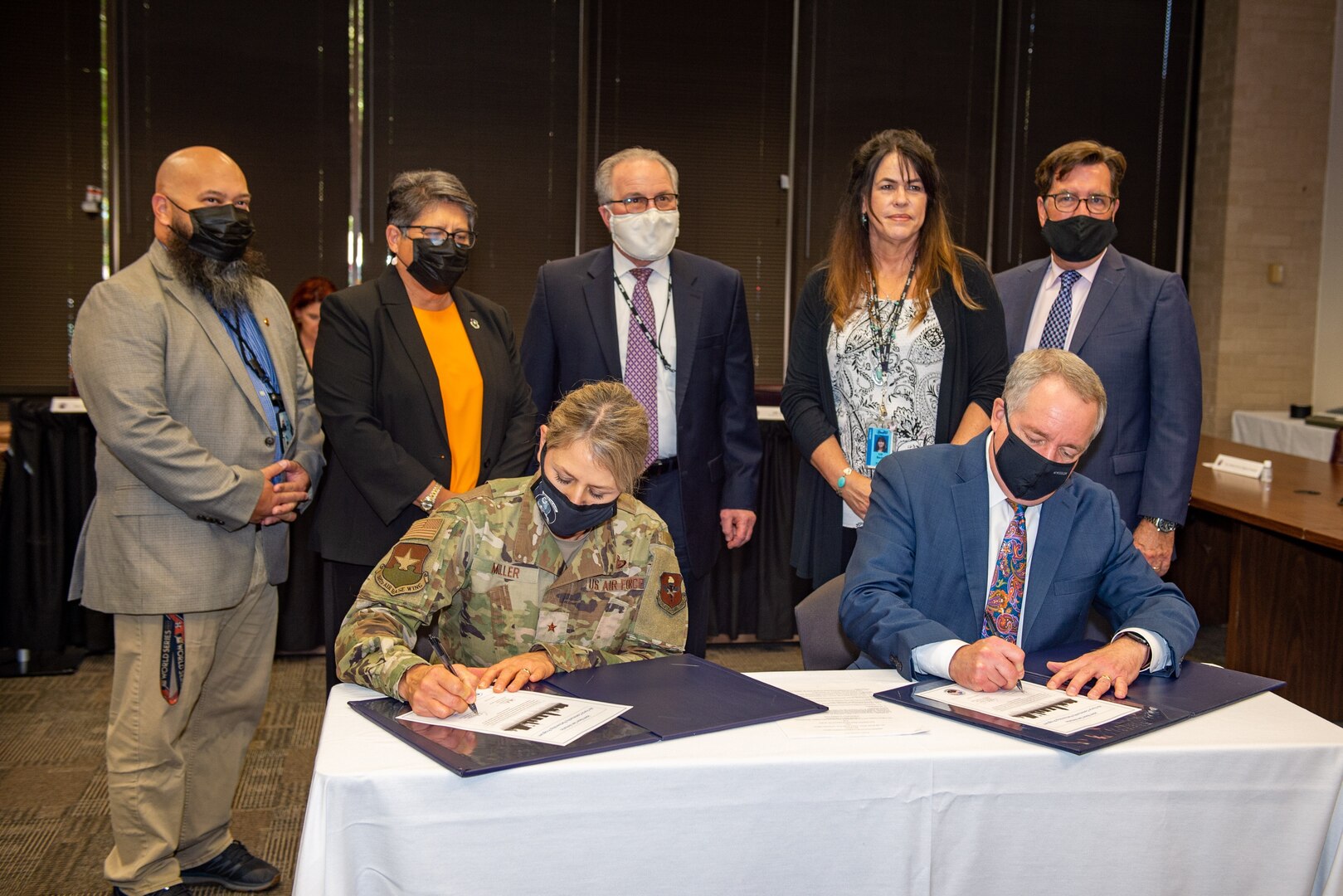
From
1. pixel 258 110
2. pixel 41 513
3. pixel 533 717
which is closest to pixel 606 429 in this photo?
pixel 533 717

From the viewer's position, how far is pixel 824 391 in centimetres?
288

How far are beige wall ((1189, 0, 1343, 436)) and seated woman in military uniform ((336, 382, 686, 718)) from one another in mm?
6152

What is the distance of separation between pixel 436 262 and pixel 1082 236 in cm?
166

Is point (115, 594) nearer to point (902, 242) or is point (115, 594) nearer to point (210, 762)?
point (210, 762)

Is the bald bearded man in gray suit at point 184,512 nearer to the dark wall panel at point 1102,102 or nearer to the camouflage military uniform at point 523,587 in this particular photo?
the camouflage military uniform at point 523,587

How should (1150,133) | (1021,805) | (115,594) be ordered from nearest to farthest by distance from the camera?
(1021,805)
(115,594)
(1150,133)

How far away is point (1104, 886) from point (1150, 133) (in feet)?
22.4

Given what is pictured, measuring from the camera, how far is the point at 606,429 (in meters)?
1.99

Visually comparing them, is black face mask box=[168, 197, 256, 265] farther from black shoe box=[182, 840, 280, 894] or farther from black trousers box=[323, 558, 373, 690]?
black shoe box=[182, 840, 280, 894]

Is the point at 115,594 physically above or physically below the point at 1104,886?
above

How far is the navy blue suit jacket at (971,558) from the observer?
2.15 metres

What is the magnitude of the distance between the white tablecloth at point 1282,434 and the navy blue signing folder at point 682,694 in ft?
16.0

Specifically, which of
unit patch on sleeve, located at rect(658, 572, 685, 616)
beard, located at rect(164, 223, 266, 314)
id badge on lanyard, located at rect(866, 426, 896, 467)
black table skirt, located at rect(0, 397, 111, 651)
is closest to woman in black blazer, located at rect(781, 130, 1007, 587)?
id badge on lanyard, located at rect(866, 426, 896, 467)

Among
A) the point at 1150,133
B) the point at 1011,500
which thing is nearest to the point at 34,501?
the point at 1011,500
